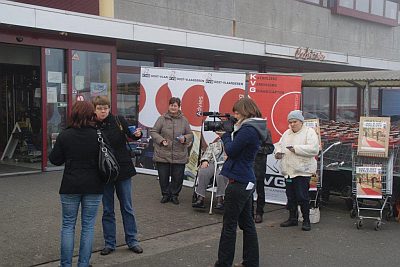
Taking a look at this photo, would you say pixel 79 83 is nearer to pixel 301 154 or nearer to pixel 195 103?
pixel 195 103

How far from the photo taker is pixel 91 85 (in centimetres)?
1103

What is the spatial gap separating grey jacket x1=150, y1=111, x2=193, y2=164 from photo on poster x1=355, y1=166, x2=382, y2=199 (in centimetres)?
263

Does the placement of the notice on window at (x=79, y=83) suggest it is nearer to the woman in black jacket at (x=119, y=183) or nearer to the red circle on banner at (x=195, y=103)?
the red circle on banner at (x=195, y=103)

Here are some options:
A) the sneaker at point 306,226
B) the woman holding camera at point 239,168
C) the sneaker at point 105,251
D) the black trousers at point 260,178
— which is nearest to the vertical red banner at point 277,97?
the black trousers at point 260,178

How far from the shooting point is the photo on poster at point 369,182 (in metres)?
6.55

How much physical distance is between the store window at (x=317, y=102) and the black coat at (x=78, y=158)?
13.1 m

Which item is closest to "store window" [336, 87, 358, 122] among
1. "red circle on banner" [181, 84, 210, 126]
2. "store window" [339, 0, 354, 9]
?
"store window" [339, 0, 354, 9]

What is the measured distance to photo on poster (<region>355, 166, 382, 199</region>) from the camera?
6551mm

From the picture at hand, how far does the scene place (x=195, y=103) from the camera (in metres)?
8.85

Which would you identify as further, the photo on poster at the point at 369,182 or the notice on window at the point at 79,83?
the notice on window at the point at 79,83

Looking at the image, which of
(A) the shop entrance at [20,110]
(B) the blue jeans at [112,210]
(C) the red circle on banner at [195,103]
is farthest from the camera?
(A) the shop entrance at [20,110]

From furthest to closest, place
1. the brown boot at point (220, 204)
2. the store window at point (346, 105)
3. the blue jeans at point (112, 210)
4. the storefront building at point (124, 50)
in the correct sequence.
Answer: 1. the store window at point (346, 105)
2. the storefront building at point (124, 50)
3. the brown boot at point (220, 204)
4. the blue jeans at point (112, 210)

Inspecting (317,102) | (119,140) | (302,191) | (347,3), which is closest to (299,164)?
(302,191)

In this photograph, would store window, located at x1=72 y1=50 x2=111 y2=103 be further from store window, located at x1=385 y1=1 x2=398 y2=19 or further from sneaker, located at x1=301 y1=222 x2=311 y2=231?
store window, located at x1=385 y1=1 x2=398 y2=19
